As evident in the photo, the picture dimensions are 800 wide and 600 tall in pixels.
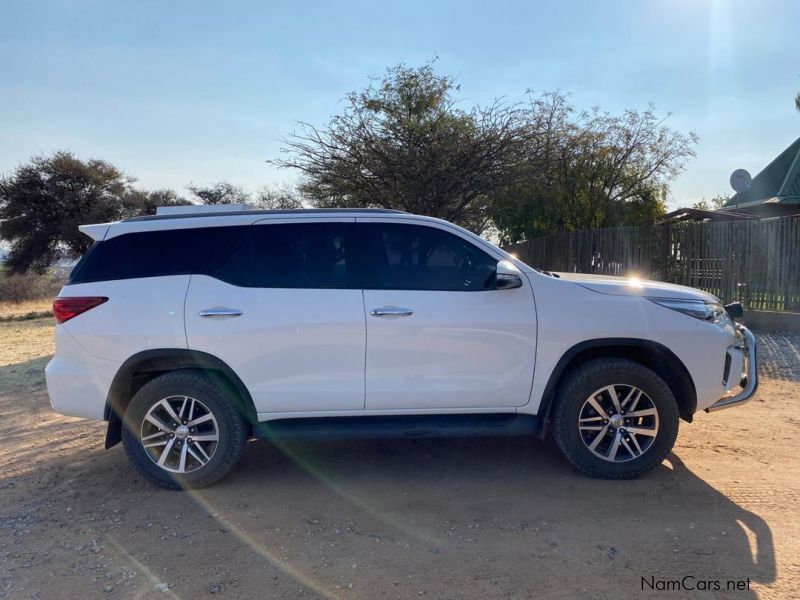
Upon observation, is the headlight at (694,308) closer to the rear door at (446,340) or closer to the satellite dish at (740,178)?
the rear door at (446,340)

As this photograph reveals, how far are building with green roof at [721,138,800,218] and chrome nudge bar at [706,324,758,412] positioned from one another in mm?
15939

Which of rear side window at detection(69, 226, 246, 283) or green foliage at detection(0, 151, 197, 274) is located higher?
green foliage at detection(0, 151, 197, 274)

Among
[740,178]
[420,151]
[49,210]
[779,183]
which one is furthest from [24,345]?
[779,183]

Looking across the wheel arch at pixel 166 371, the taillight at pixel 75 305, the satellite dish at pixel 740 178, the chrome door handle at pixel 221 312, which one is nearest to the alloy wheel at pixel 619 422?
the wheel arch at pixel 166 371

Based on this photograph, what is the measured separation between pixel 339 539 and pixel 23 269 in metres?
28.3

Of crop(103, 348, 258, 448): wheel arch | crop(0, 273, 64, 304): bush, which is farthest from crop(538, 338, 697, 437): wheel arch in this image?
crop(0, 273, 64, 304): bush

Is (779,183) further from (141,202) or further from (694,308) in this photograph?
(141,202)

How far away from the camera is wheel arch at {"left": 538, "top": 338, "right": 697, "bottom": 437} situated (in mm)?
4344

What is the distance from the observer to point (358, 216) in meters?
4.61

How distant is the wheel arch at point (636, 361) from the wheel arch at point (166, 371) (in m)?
2.11

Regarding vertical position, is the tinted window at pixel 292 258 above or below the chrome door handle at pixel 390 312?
above

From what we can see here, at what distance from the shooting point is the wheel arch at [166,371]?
427 centimetres

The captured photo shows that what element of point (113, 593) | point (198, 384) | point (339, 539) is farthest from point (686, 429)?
point (113, 593)

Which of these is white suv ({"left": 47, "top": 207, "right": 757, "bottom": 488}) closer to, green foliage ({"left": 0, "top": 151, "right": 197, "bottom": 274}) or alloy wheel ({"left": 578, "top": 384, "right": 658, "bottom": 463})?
alloy wheel ({"left": 578, "top": 384, "right": 658, "bottom": 463})
